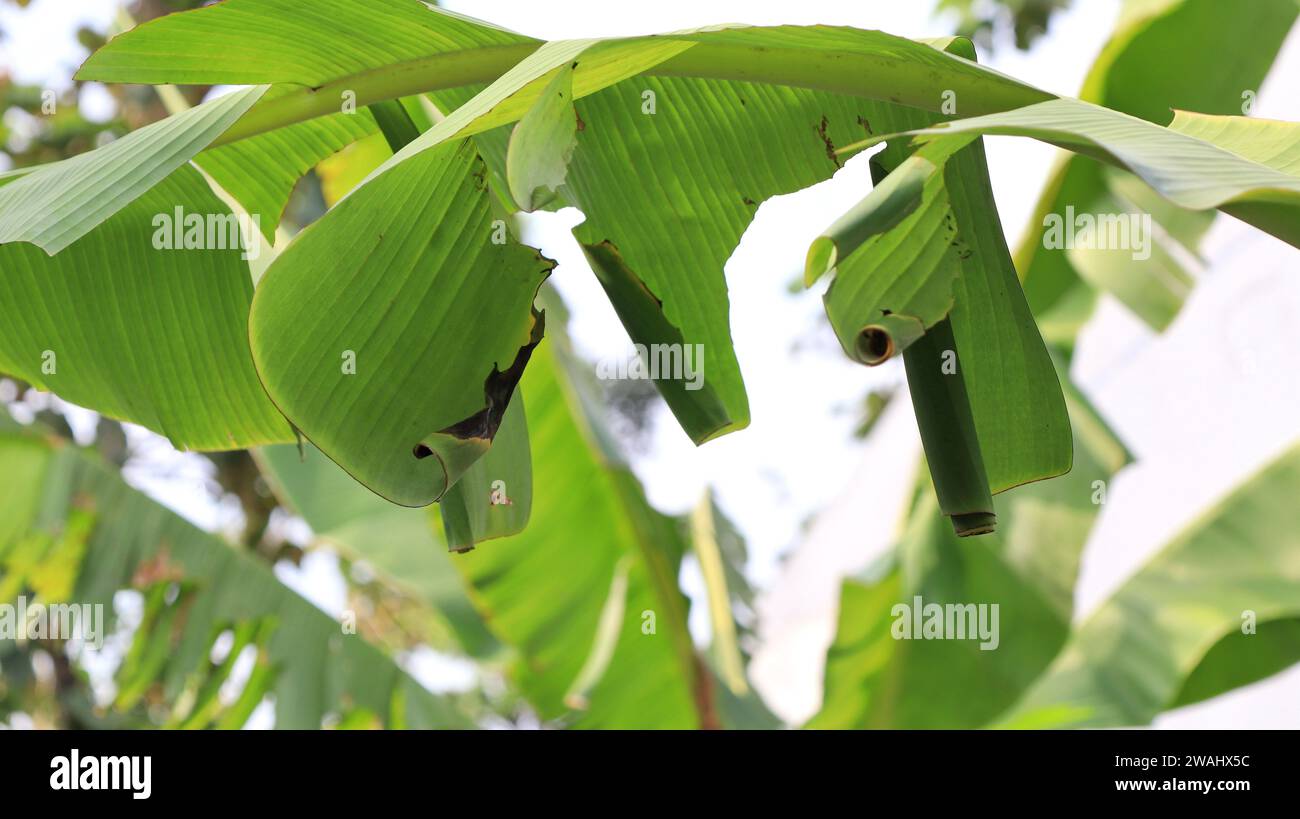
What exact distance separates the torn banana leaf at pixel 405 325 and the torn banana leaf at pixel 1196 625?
1511 mm

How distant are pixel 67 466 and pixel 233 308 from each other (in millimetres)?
1152

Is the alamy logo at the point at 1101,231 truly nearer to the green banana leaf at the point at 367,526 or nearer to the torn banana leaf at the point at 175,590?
the green banana leaf at the point at 367,526

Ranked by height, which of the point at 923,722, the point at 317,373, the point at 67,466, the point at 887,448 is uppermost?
the point at 887,448

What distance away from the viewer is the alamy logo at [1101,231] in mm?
1827

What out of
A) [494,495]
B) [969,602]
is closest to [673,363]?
[494,495]

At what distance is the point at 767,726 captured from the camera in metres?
2.23

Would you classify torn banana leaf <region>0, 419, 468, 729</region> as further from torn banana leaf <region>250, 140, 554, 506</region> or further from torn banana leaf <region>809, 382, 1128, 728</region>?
torn banana leaf <region>250, 140, 554, 506</region>

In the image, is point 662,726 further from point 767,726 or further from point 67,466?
point 67,466

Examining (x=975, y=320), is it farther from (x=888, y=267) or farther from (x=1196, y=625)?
(x=1196, y=625)

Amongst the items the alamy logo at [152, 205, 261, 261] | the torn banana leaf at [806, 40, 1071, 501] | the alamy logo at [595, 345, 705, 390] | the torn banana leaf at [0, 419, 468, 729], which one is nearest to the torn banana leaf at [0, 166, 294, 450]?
the alamy logo at [152, 205, 261, 261]

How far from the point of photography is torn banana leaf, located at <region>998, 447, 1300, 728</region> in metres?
1.91

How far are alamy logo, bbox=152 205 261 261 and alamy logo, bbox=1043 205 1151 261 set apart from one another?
142 cm

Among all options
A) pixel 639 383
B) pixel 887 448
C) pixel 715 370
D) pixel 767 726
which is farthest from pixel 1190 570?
pixel 639 383

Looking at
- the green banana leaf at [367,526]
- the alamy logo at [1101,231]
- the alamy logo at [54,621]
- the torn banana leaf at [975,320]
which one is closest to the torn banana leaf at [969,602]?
the alamy logo at [1101,231]
